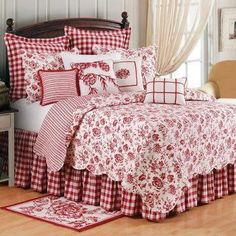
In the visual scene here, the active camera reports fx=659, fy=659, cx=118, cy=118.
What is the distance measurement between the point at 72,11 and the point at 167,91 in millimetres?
1546

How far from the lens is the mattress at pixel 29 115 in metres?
4.77

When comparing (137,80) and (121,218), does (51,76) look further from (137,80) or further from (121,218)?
(121,218)

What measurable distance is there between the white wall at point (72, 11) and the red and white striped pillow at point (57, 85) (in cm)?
61

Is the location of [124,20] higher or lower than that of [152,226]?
higher

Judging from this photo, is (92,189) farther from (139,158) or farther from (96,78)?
(96,78)

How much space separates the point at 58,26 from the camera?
18.0 feet

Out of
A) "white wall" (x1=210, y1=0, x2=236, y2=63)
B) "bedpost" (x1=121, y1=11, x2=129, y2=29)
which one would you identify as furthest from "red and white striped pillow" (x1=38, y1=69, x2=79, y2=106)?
"white wall" (x1=210, y1=0, x2=236, y2=63)

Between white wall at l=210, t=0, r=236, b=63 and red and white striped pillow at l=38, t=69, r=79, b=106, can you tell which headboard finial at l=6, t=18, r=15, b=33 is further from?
white wall at l=210, t=0, r=236, b=63

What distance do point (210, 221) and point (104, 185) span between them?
73cm

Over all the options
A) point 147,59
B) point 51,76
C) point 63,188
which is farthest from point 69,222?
point 147,59

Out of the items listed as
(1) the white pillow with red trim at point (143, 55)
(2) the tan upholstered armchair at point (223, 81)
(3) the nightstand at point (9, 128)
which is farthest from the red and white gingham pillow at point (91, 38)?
(2) the tan upholstered armchair at point (223, 81)

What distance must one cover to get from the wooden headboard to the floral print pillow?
32 cm

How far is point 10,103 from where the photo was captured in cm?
511

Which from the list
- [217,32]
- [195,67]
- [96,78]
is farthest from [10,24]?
[217,32]
